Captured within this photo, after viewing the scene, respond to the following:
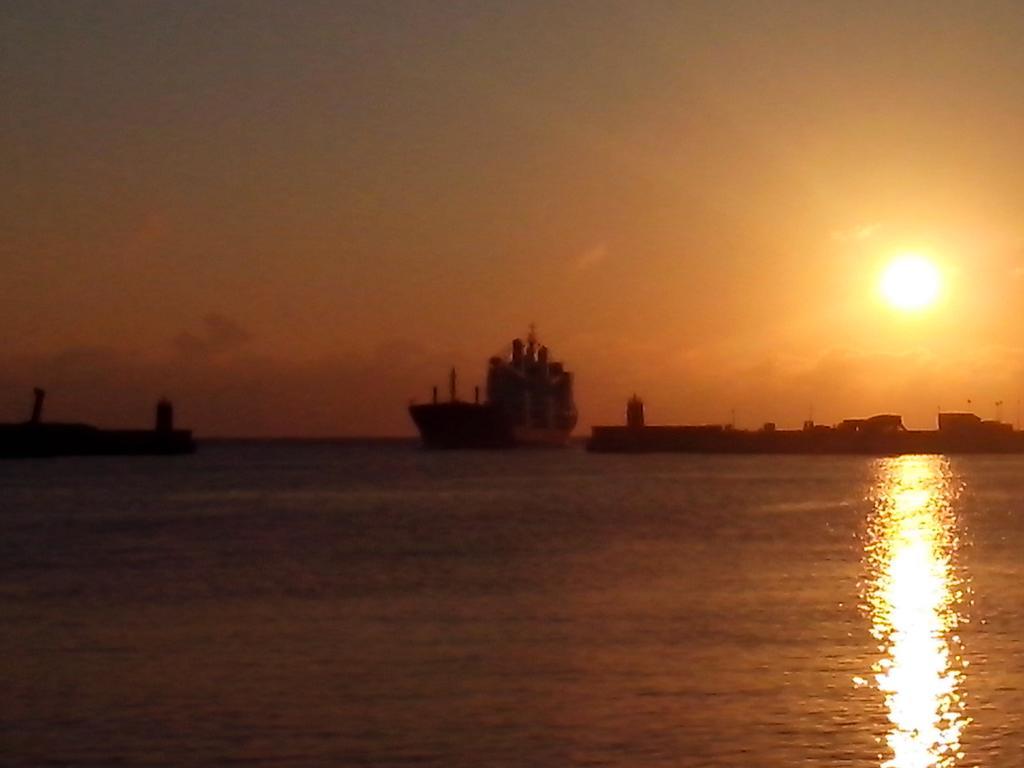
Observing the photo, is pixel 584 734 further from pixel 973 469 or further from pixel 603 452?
pixel 603 452

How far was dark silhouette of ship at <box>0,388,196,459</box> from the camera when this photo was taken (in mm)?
132000

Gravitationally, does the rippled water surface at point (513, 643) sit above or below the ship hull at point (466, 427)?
below

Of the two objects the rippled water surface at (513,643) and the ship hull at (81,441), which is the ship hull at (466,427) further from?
the rippled water surface at (513,643)

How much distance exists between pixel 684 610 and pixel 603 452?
474 feet

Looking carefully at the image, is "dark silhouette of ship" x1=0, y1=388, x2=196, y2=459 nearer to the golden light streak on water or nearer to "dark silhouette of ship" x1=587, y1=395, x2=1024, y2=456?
"dark silhouette of ship" x1=587, y1=395, x2=1024, y2=456

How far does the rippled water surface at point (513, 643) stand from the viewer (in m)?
14.9

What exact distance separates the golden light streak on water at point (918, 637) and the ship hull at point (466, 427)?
332ft

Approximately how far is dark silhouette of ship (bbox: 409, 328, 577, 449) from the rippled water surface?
9998cm

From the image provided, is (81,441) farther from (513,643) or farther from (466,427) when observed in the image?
(513,643)

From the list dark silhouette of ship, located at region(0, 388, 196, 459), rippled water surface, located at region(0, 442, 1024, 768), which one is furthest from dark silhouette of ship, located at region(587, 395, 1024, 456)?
rippled water surface, located at region(0, 442, 1024, 768)

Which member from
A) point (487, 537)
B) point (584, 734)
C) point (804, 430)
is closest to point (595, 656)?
point (584, 734)

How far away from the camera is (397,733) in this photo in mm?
15297

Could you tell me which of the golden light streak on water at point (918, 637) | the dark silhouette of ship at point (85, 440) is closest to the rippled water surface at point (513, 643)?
the golden light streak on water at point (918, 637)

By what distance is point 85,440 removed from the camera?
463 ft
